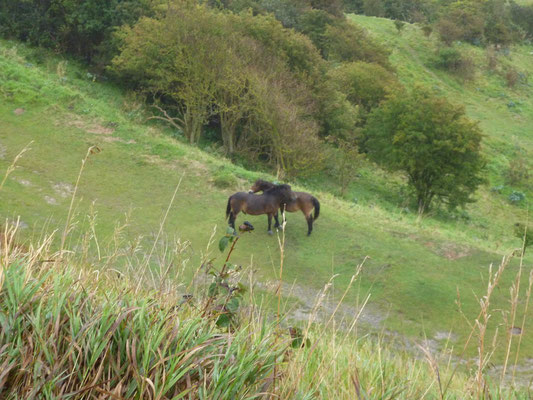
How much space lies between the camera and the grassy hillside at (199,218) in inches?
394

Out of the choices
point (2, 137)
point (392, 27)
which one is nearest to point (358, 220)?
point (2, 137)

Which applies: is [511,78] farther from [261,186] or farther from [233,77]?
[261,186]

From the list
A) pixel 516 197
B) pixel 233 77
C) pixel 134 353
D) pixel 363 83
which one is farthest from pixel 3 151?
pixel 516 197

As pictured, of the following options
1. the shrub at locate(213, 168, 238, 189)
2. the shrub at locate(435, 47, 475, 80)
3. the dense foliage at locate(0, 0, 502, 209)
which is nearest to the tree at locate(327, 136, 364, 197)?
the dense foliage at locate(0, 0, 502, 209)

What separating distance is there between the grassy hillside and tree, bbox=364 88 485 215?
367 cm

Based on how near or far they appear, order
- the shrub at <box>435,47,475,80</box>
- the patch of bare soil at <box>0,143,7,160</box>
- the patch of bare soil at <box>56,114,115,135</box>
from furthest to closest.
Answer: the shrub at <box>435,47,475,80</box>, the patch of bare soil at <box>56,114,115,135</box>, the patch of bare soil at <box>0,143,7,160</box>

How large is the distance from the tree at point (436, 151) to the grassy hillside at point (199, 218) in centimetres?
367

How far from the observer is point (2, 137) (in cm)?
1534

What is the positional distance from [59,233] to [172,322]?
8714 mm

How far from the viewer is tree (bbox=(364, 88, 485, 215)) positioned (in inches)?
946

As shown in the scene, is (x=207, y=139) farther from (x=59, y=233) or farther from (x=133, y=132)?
(x=59, y=233)

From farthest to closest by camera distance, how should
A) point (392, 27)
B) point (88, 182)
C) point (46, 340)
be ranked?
point (392, 27) < point (88, 182) < point (46, 340)

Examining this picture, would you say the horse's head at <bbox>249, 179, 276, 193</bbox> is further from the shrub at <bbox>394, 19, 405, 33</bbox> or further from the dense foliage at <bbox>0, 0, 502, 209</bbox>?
the shrub at <bbox>394, 19, 405, 33</bbox>

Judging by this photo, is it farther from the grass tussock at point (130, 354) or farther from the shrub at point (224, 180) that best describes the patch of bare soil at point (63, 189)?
the grass tussock at point (130, 354)
